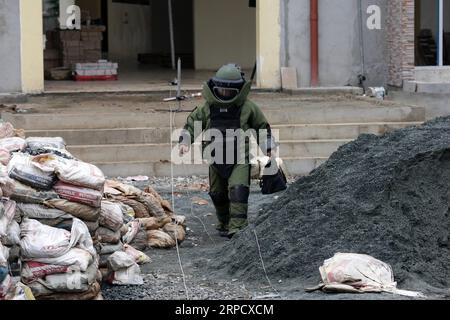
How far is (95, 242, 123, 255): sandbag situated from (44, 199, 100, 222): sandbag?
1.01 feet

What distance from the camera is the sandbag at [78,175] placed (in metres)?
7.86

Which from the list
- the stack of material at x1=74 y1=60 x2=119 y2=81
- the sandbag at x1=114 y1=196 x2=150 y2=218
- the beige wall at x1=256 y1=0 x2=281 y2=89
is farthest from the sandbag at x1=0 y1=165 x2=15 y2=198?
the stack of material at x1=74 y1=60 x2=119 y2=81

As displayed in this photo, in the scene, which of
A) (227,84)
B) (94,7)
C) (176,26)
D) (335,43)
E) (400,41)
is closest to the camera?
(227,84)

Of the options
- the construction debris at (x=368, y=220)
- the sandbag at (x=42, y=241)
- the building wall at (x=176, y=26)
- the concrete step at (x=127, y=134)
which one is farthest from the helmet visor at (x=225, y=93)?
the building wall at (x=176, y=26)

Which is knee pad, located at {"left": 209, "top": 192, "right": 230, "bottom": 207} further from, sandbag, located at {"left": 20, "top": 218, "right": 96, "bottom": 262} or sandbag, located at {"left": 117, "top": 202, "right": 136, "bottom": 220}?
sandbag, located at {"left": 20, "top": 218, "right": 96, "bottom": 262}

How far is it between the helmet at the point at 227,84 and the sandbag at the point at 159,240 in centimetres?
144

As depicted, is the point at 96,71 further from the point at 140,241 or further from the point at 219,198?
the point at 140,241

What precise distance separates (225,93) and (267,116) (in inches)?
180

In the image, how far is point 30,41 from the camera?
17328 mm

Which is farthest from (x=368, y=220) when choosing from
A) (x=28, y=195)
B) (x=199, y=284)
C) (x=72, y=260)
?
(x=28, y=195)

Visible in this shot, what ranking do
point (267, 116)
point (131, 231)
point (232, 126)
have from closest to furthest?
point (131, 231), point (232, 126), point (267, 116)

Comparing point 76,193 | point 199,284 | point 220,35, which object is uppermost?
point 220,35

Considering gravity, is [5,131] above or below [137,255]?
above
